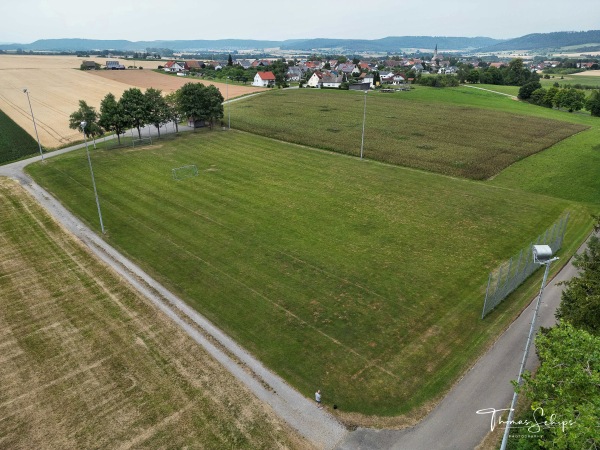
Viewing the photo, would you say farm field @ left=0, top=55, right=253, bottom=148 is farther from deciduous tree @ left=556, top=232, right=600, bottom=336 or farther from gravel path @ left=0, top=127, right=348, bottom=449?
deciduous tree @ left=556, top=232, right=600, bottom=336

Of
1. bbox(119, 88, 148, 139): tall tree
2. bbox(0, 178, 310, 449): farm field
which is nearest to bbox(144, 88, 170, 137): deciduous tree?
bbox(119, 88, 148, 139): tall tree

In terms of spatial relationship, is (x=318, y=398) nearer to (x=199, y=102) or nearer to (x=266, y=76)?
(x=199, y=102)

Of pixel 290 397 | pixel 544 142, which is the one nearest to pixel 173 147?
pixel 290 397

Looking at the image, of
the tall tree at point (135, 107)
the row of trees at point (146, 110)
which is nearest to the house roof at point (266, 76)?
the row of trees at point (146, 110)

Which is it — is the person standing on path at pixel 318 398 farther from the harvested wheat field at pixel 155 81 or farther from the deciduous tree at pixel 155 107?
the harvested wheat field at pixel 155 81

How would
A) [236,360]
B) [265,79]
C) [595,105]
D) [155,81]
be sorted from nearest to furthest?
[236,360], [595,105], [265,79], [155,81]

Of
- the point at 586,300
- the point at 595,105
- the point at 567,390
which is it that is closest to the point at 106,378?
the point at 567,390
